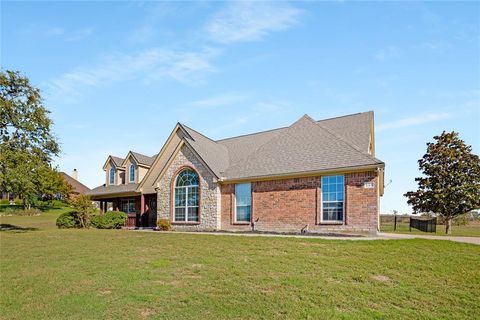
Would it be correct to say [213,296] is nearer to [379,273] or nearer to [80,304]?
[80,304]

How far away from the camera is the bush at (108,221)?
23391 mm

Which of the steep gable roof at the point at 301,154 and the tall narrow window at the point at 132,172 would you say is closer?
the steep gable roof at the point at 301,154

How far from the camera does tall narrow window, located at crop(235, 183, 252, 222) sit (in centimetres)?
1953

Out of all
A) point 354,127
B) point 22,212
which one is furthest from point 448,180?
point 22,212

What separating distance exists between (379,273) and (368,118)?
13.9m

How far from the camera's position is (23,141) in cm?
2064

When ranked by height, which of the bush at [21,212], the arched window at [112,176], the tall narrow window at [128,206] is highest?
the arched window at [112,176]

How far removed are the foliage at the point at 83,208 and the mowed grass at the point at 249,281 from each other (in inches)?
418

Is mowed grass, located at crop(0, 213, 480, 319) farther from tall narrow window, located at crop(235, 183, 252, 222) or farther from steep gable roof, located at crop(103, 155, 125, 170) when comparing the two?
steep gable roof, located at crop(103, 155, 125, 170)

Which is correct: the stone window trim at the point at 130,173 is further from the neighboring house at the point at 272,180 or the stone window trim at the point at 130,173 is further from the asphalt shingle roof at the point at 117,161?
the neighboring house at the point at 272,180

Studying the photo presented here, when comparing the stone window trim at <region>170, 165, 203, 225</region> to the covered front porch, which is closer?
the stone window trim at <region>170, 165, 203, 225</region>

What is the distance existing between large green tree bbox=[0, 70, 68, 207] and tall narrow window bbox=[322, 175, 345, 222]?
56.4 feet

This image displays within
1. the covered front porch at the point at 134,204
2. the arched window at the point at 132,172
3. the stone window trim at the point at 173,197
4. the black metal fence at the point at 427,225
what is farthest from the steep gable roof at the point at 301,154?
the black metal fence at the point at 427,225

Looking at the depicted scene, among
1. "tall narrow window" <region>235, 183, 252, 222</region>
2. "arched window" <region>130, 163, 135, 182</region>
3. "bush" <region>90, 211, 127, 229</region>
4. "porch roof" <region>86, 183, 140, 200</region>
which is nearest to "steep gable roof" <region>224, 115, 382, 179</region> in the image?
"tall narrow window" <region>235, 183, 252, 222</region>
